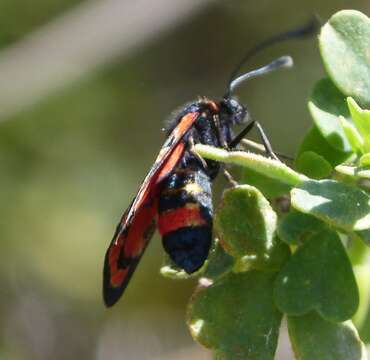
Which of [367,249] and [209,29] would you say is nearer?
[367,249]

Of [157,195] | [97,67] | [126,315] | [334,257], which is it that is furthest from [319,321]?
[97,67]

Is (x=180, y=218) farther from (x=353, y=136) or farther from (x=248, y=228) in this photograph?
(x=353, y=136)

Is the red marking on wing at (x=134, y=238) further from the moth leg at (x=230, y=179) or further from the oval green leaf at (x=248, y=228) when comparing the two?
the oval green leaf at (x=248, y=228)

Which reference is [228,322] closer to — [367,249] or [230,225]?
[230,225]

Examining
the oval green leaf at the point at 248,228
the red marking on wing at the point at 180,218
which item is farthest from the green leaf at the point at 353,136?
the red marking on wing at the point at 180,218

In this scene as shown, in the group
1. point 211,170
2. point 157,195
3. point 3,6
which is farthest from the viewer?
point 3,6

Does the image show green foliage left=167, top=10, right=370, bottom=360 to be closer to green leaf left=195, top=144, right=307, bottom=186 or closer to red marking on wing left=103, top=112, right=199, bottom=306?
green leaf left=195, top=144, right=307, bottom=186
